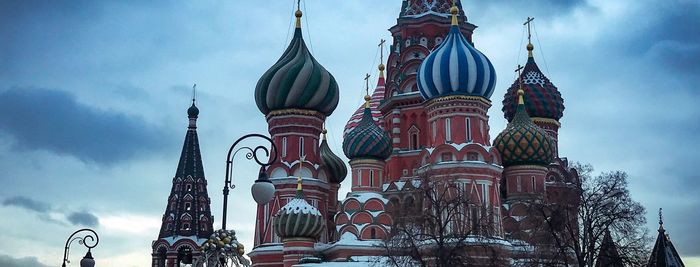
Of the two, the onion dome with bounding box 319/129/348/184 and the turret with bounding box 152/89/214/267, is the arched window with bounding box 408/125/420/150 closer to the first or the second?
the onion dome with bounding box 319/129/348/184

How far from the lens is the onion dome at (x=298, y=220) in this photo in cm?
3434

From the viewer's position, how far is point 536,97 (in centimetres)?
4319

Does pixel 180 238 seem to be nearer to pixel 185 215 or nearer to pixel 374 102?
pixel 185 215

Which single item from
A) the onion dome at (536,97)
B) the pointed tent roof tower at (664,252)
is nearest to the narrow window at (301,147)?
the onion dome at (536,97)

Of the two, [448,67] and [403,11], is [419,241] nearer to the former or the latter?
[448,67]

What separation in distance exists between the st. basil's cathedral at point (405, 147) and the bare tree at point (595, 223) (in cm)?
215

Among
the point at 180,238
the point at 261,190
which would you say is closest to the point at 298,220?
the point at 180,238

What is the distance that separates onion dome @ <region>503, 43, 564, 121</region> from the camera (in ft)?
142

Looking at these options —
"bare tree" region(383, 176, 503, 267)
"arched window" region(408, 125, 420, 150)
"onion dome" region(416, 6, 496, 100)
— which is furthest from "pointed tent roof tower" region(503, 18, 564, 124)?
"bare tree" region(383, 176, 503, 267)

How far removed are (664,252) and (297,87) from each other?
16029mm

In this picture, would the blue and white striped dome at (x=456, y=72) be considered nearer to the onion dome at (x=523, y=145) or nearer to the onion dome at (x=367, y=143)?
the onion dome at (x=523, y=145)

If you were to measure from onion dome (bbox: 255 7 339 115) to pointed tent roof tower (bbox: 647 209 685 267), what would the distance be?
14.5 metres

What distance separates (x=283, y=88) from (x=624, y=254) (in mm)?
17755

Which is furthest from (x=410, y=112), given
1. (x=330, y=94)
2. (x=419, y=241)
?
(x=419, y=241)
